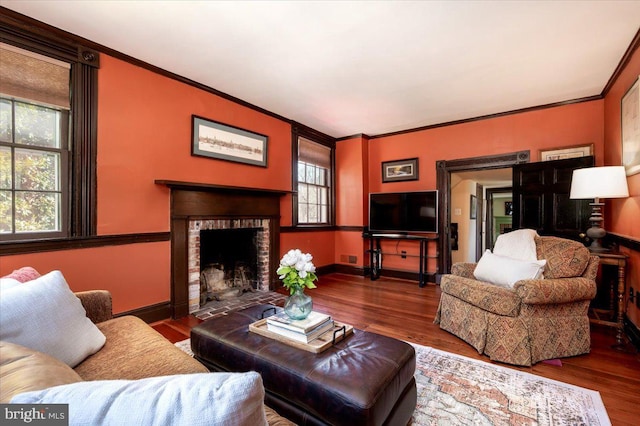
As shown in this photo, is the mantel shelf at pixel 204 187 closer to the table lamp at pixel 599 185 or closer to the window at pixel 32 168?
the window at pixel 32 168

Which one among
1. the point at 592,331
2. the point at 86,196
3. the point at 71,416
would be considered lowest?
the point at 592,331

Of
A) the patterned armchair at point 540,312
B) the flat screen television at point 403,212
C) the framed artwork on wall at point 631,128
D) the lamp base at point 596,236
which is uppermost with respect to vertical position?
the framed artwork on wall at point 631,128

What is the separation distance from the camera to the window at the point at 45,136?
223 centimetres

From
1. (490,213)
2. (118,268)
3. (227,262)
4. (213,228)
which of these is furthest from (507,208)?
(118,268)

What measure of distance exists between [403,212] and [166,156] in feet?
12.0

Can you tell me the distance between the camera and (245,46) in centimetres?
264

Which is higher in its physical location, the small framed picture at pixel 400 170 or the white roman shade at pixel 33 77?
the white roman shade at pixel 33 77

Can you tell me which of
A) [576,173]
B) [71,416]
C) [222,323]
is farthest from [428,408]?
[576,173]

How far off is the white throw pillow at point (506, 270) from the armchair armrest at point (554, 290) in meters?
0.13

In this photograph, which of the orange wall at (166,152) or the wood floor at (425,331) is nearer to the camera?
the wood floor at (425,331)

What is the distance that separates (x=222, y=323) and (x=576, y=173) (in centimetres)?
351

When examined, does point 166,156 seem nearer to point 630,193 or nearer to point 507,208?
point 630,193

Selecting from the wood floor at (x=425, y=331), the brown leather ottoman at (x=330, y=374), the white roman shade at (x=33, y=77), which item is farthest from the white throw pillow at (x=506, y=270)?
the white roman shade at (x=33, y=77)

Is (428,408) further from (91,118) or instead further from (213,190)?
(91,118)
